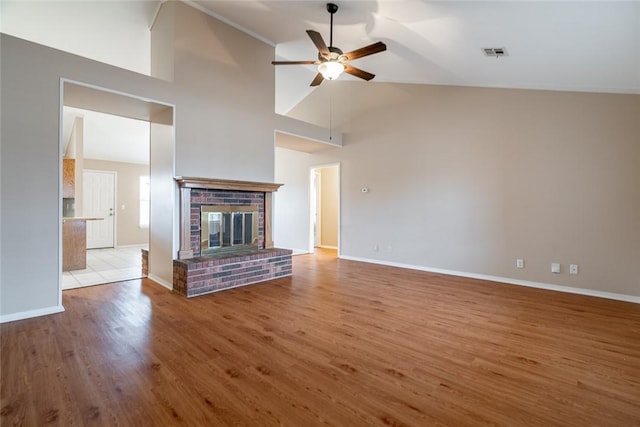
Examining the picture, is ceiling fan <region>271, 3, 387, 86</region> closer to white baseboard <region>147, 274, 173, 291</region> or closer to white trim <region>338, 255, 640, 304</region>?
white baseboard <region>147, 274, 173, 291</region>

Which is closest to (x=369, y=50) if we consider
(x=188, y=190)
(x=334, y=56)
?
(x=334, y=56)

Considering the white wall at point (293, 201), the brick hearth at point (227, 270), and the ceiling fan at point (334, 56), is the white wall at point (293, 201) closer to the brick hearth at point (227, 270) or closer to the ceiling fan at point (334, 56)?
the brick hearth at point (227, 270)

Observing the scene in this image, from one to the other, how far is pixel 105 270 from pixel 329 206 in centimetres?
538

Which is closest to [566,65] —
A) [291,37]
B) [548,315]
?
[548,315]

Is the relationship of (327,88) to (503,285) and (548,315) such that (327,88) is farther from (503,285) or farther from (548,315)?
(548,315)

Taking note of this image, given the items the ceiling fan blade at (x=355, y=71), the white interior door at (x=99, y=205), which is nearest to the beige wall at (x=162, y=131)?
the ceiling fan blade at (x=355, y=71)

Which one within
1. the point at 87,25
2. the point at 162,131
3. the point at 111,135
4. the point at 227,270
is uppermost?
the point at 87,25

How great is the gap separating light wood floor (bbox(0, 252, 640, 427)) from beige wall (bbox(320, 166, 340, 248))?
4.79 meters

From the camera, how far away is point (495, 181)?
4.67 meters

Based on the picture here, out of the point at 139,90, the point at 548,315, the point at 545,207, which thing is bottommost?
the point at 548,315

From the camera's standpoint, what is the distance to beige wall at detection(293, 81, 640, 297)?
3.82 meters

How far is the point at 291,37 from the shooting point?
4.77 meters

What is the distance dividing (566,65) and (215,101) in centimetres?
446

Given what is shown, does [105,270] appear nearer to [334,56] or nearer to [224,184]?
[224,184]
